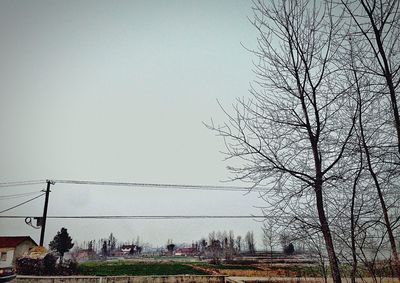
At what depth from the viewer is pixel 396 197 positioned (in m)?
4.17

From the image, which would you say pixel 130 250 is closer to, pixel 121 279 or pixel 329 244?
pixel 121 279

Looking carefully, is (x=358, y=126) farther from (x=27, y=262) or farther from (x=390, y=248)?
(x=27, y=262)

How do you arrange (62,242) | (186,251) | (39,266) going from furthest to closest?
(186,251) < (62,242) < (39,266)

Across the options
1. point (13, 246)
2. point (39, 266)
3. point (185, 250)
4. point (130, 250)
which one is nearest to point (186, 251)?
point (185, 250)

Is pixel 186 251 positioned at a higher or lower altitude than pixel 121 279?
lower

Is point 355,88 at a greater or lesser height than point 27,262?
greater

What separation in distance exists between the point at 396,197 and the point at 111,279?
14207mm

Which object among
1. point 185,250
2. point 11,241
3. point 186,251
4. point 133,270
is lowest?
point 186,251

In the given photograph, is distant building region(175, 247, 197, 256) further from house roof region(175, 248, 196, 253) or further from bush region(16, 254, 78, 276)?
bush region(16, 254, 78, 276)

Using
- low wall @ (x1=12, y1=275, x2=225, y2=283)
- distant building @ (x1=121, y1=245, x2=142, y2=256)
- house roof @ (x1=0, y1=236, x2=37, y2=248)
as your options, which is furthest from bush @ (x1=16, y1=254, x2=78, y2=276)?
distant building @ (x1=121, y1=245, x2=142, y2=256)

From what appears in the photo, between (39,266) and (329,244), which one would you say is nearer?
(329,244)

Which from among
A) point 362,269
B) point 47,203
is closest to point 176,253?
point 47,203

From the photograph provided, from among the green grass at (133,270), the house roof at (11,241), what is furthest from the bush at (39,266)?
the house roof at (11,241)

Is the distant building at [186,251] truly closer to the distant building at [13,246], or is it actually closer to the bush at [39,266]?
the distant building at [13,246]
